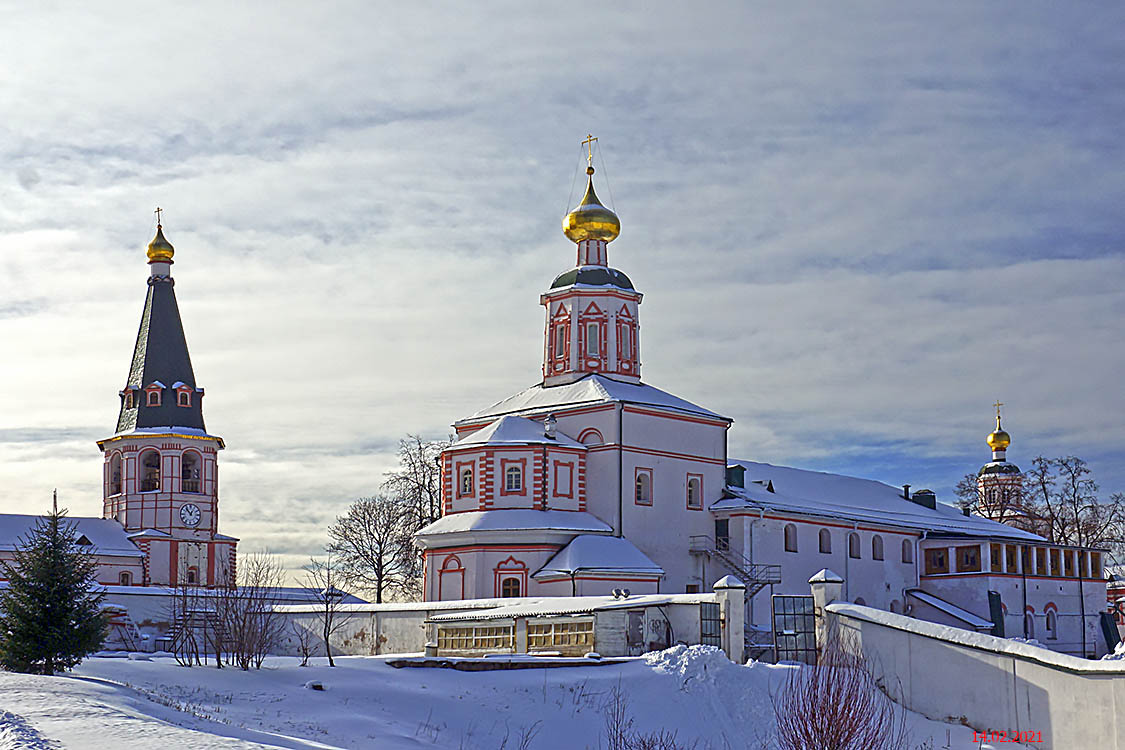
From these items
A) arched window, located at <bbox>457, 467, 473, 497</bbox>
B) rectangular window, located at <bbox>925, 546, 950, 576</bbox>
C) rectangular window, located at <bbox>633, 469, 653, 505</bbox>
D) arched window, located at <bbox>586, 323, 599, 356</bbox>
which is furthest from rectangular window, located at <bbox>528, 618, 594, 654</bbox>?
rectangular window, located at <bbox>925, 546, 950, 576</bbox>

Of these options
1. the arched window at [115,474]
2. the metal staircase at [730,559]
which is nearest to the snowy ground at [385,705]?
the metal staircase at [730,559]

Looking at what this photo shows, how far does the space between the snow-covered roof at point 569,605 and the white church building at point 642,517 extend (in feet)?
18.9

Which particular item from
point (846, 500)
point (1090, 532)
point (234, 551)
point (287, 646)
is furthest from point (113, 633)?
point (1090, 532)

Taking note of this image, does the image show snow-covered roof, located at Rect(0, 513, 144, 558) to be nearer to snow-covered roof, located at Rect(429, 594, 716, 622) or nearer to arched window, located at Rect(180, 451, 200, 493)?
arched window, located at Rect(180, 451, 200, 493)

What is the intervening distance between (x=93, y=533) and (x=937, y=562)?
3093cm

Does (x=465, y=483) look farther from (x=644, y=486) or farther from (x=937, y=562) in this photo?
(x=937, y=562)

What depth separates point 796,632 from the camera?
2792 centimetres

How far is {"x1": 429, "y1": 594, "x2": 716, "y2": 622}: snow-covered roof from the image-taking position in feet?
93.0

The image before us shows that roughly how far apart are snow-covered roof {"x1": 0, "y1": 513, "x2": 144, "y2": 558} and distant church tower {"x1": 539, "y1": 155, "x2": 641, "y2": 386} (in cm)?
1738

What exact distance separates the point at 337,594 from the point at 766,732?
17.6 m

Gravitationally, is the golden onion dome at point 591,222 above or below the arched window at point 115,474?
above

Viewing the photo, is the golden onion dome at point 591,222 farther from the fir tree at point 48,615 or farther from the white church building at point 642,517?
the fir tree at point 48,615

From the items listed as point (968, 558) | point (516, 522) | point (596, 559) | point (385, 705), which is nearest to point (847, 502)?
point (968, 558)

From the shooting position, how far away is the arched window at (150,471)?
172 feet
